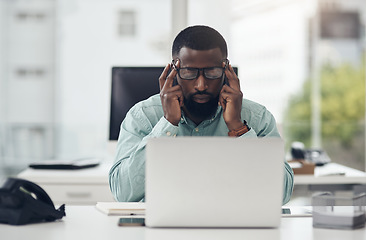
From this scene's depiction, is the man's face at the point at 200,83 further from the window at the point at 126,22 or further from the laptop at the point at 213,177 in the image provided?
the window at the point at 126,22

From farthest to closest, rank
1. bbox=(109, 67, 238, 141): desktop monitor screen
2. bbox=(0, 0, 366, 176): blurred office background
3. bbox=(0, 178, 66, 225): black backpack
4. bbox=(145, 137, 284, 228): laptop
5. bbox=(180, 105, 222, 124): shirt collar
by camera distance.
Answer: bbox=(0, 0, 366, 176): blurred office background < bbox=(109, 67, 238, 141): desktop monitor screen < bbox=(180, 105, 222, 124): shirt collar < bbox=(0, 178, 66, 225): black backpack < bbox=(145, 137, 284, 228): laptop

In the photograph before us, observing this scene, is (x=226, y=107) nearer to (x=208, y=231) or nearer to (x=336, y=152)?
(x=208, y=231)

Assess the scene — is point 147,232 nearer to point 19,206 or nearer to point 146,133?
point 19,206

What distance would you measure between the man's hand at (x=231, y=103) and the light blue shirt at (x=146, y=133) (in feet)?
0.19

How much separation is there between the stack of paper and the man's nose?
15.4 inches

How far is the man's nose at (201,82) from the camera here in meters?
1.80

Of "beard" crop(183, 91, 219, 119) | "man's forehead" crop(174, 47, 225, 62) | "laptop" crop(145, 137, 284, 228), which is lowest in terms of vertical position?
"laptop" crop(145, 137, 284, 228)

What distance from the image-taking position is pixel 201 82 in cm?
180

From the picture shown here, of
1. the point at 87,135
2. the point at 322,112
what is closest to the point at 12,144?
the point at 87,135

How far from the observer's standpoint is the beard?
1853 millimetres

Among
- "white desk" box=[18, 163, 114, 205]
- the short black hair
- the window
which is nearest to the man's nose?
the short black hair

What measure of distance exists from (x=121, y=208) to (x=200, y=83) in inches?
17.7

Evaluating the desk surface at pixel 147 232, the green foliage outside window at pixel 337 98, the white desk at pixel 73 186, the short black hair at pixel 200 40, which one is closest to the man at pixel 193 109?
the short black hair at pixel 200 40

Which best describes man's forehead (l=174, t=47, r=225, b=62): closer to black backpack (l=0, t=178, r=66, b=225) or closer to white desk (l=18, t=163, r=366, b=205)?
black backpack (l=0, t=178, r=66, b=225)
